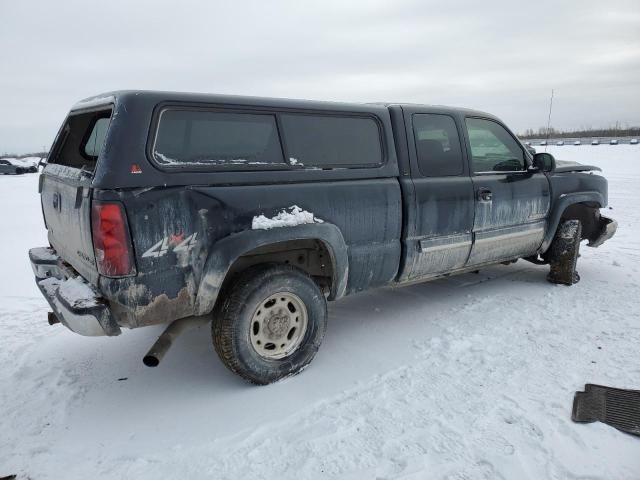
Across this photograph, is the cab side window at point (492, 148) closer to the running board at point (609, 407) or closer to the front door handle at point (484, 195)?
the front door handle at point (484, 195)

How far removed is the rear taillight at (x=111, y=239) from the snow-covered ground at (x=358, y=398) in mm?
1013

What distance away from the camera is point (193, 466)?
2.44 meters

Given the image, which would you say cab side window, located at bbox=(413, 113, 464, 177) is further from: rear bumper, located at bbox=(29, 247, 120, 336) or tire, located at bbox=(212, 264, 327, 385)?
rear bumper, located at bbox=(29, 247, 120, 336)

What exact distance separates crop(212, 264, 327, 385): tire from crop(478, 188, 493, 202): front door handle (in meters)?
1.87

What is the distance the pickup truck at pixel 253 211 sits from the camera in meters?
2.66

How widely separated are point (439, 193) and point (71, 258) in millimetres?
2877

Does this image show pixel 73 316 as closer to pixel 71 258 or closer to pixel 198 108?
pixel 71 258

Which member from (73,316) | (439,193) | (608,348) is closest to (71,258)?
(73,316)

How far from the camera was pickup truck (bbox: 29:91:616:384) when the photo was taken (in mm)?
2664

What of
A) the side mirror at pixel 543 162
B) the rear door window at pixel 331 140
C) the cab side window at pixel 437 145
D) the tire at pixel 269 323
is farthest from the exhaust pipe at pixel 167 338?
the side mirror at pixel 543 162

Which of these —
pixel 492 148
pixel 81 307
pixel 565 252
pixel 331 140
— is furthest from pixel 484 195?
pixel 81 307

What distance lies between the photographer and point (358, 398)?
9.90 ft

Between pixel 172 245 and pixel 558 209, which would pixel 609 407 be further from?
pixel 172 245

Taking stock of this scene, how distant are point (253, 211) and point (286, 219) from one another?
0.24 m
